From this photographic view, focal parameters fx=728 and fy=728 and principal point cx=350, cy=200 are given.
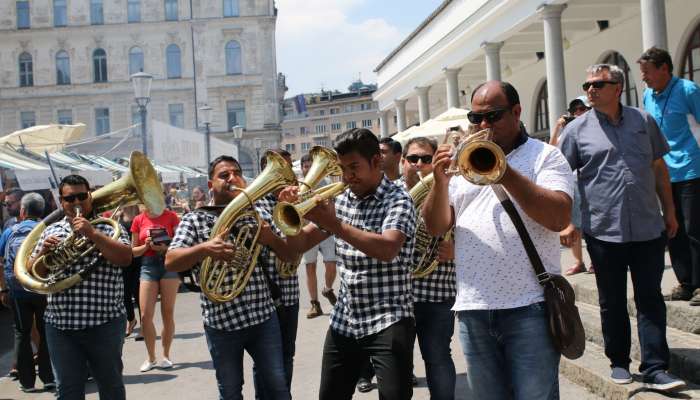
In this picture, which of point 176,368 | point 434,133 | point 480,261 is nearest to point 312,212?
point 480,261

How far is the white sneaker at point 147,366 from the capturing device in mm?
7641

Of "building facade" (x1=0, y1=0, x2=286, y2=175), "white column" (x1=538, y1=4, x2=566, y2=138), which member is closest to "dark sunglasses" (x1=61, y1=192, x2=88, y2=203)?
Result: "white column" (x1=538, y1=4, x2=566, y2=138)

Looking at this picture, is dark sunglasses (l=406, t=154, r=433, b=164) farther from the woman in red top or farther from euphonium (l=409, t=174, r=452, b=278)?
the woman in red top

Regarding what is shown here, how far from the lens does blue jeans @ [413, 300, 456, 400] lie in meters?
4.52

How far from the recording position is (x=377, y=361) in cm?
361

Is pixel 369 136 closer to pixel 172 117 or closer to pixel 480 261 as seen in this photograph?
pixel 480 261

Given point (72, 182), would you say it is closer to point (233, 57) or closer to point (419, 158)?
point (419, 158)

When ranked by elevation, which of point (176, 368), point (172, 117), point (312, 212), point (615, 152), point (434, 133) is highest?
point (172, 117)

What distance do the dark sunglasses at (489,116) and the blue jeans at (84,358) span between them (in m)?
2.90

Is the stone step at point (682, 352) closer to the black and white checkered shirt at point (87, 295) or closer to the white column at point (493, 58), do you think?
the black and white checkered shirt at point (87, 295)

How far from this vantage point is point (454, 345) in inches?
292

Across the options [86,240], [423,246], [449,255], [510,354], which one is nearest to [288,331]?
[423,246]

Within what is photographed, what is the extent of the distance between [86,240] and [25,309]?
3.00 m

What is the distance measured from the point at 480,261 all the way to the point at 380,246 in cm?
57
